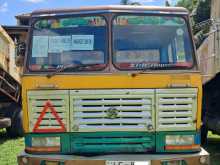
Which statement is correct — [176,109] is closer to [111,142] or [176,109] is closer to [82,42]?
[111,142]

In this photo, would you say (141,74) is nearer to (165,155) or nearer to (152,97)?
(152,97)

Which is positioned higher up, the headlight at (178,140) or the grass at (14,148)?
the headlight at (178,140)

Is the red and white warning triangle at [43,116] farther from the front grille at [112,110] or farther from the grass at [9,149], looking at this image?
the grass at [9,149]

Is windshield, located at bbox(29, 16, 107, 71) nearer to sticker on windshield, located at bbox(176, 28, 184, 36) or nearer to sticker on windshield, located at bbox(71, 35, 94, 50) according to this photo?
sticker on windshield, located at bbox(71, 35, 94, 50)

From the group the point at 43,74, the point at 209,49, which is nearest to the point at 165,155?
the point at 43,74

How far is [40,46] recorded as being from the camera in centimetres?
694

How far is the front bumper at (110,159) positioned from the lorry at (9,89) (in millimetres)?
5328

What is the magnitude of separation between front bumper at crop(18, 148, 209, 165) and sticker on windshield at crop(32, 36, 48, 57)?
1266mm

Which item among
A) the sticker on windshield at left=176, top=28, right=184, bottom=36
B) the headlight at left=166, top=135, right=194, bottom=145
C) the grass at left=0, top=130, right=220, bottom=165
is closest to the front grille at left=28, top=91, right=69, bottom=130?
the headlight at left=166, top=135, right=194, bottom=145

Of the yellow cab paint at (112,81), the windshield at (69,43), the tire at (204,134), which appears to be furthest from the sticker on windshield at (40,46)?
the tire at (204,134)

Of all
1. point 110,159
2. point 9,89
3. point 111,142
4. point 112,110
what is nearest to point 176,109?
point 112,110

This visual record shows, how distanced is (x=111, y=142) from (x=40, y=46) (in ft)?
4.94

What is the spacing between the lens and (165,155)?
6.61 metres

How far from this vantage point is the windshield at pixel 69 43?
22.4 feet
